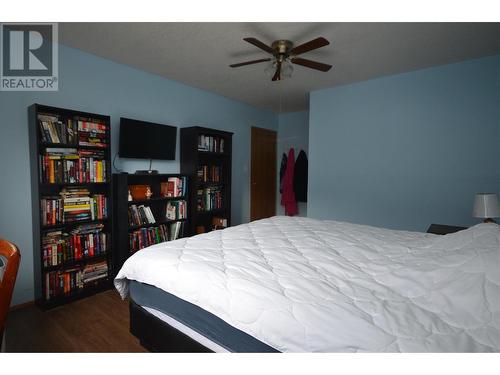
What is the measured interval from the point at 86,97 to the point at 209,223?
6.64 feet

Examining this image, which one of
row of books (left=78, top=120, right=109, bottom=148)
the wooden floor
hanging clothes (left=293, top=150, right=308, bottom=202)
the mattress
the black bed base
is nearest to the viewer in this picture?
the mattress

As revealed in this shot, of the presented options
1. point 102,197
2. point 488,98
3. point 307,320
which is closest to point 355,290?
point 307,320

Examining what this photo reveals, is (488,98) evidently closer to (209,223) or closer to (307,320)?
(307,320)

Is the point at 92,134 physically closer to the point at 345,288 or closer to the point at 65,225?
the point at 65,225

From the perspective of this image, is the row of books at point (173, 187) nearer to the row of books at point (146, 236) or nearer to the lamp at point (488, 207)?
the row of books at point (146, 236)

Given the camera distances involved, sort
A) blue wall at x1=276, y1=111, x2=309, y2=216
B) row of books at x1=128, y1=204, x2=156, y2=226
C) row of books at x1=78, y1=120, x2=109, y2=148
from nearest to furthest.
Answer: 1. row of books at x1=78, y1=120, x2=109, y2=148
2. row of books at x1=128, y1=204, x2=156, y2=226
3. blue wall at x1=276, y1=111, x2=309, y2=216

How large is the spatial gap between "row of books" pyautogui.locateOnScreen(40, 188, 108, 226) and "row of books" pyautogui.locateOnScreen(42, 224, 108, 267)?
0.12 metres

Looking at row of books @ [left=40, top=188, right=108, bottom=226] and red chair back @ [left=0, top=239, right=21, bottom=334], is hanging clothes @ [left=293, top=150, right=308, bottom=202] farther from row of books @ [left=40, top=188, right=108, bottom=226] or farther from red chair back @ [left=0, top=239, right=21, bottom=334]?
red chair back @ [left=0, top=239, right=21, bottom=334]

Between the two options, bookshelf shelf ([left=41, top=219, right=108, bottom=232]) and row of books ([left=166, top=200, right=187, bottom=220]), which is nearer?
bookshelf shelf ([left=41, top=219, right=108, bottom=232])

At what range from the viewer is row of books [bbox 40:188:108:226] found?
82.4 inches

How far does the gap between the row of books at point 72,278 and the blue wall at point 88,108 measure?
23 cm

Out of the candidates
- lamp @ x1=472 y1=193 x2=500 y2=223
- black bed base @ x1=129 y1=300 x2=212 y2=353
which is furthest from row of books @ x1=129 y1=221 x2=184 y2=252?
lamp @ x1=472 y1=193 x2=500 y2=223

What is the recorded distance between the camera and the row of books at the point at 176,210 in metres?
3.00

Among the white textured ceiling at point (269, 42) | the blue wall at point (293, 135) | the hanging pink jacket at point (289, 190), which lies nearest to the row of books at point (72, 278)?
the white textured ceiling at point (269, 42)
